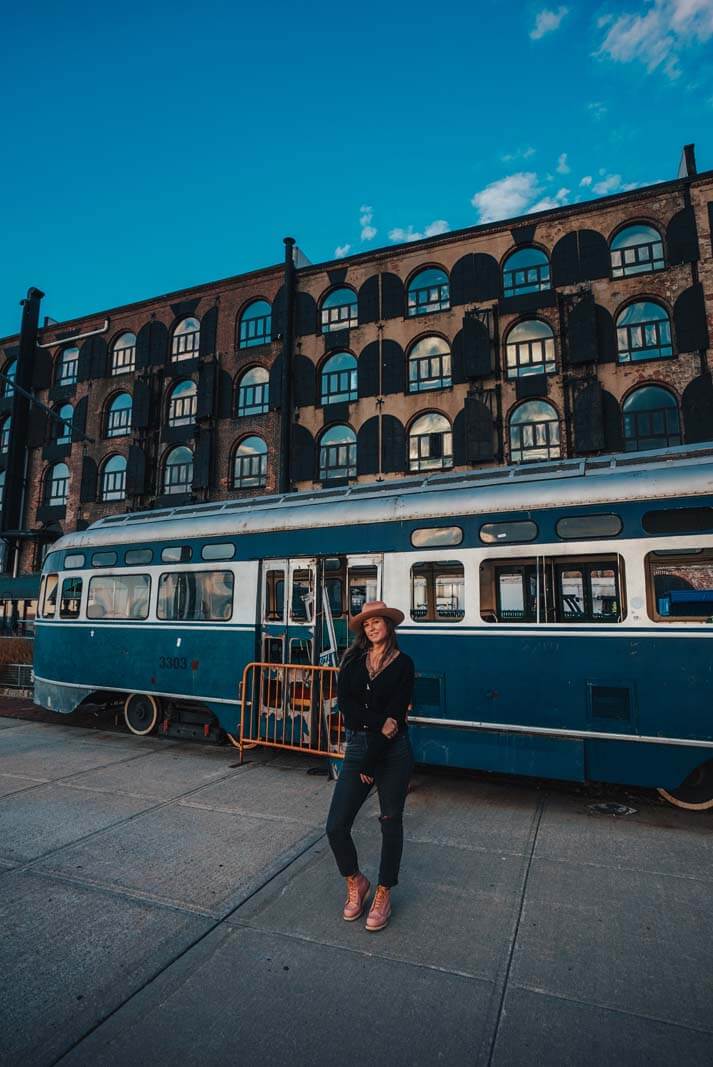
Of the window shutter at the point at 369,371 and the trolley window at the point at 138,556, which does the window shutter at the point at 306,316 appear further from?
the trolley window at the point at 138,556

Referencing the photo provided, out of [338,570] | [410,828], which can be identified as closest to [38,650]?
[338,570]

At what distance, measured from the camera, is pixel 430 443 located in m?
20.7

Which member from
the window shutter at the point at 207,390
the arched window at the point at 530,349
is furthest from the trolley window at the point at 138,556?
the window shutter at the point at 207,390

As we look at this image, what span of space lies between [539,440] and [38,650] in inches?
623

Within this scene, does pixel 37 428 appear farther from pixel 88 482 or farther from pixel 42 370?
pixel 88 482

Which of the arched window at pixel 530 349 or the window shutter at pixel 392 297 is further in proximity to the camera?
the window shutter at pixel 392 297

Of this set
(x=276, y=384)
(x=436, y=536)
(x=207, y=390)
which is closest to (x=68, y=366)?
(x=207, y=390)

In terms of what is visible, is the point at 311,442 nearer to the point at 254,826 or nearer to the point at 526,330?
the point at 526,330

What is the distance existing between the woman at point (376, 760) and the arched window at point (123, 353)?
1063 inches

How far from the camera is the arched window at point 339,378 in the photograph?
22406mm

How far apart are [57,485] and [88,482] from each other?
3.09 m

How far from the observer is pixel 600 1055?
2541 millimetres

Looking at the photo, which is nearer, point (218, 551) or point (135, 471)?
point (218, 551)

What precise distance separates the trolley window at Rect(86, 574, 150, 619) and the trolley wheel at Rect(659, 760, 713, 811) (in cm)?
763
